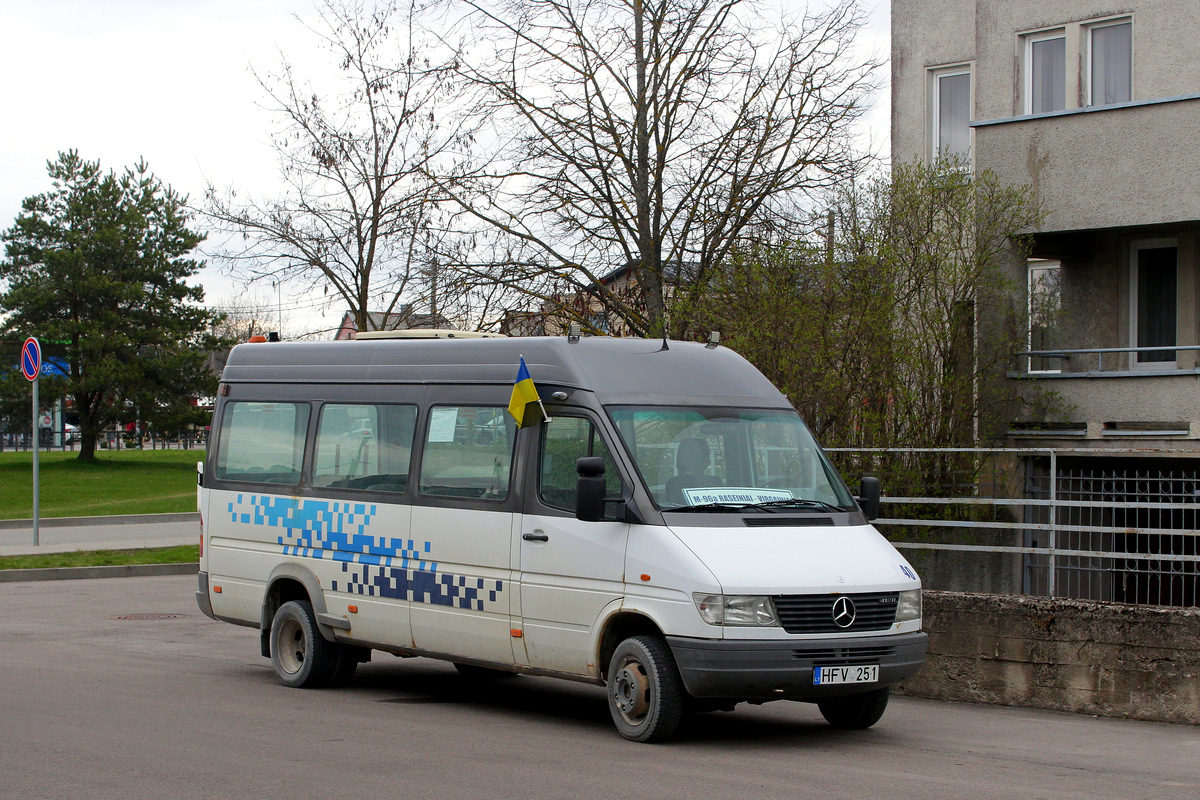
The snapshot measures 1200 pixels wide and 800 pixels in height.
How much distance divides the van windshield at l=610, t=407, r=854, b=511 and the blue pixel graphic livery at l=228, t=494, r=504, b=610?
54.5 inches

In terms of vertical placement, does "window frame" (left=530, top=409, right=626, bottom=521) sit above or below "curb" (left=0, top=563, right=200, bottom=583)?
above

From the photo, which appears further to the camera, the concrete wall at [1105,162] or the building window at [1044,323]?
the building window at [1044,323]

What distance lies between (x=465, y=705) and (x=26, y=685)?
319 centimetres

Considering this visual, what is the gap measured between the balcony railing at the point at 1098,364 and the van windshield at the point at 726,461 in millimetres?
8227

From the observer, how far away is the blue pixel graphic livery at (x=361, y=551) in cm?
950

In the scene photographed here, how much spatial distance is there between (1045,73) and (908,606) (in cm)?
1136

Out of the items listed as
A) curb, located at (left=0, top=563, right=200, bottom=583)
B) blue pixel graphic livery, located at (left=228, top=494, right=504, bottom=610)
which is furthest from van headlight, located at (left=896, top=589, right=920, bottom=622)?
curb, located at (left=0, top=563, right=200, bottom=583)

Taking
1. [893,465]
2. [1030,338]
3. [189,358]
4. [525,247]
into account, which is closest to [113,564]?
[525,247]

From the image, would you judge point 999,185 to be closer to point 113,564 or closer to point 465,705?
point 465,705

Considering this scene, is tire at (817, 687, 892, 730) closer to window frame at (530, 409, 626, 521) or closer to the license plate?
the license plate

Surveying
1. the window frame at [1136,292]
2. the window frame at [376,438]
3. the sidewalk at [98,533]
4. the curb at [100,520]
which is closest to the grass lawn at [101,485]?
the curb at [100,520]

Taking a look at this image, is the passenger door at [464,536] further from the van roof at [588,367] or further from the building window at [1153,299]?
the building window at [1153,299]

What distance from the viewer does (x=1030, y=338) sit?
17.5 metres

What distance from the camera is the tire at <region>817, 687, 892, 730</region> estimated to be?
8888mm
